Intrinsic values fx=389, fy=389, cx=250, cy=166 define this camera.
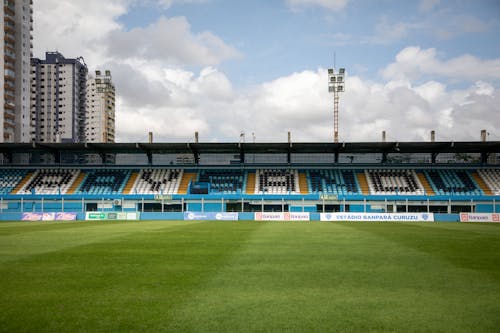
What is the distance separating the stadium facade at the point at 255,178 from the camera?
51.3 m

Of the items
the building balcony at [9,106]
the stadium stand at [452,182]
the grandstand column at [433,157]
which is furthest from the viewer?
the building balcony at [9,106]

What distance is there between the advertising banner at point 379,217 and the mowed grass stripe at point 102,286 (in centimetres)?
2613

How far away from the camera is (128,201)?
52969 millimetres

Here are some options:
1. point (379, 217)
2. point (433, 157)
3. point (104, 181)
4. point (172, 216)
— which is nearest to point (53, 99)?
point (104, 181)

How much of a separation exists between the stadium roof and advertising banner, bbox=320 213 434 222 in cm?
1177

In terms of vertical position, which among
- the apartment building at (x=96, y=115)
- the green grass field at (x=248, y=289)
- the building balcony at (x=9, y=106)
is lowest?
the green grass field at (x=248, y=289)

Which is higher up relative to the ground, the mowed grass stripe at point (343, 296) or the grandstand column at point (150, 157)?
the grandstand column at point (150, 157)

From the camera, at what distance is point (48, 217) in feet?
144

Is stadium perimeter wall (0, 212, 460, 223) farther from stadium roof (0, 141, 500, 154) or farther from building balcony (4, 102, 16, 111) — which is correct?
building balcony (4, 102, 16, 111)

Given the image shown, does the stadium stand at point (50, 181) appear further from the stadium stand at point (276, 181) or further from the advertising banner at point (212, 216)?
the stadium stand at point (276, 181)

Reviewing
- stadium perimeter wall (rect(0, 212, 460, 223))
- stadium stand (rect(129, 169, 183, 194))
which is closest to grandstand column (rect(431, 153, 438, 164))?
stadium perimeter wall (rect(0, 212, 460, 223))

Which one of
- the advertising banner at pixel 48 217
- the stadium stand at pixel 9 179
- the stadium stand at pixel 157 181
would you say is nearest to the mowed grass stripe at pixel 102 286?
the advertising banner at pixel 48 217

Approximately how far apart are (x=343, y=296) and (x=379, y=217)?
116 feet

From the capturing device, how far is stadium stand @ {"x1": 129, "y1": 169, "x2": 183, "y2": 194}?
54.2 metres
